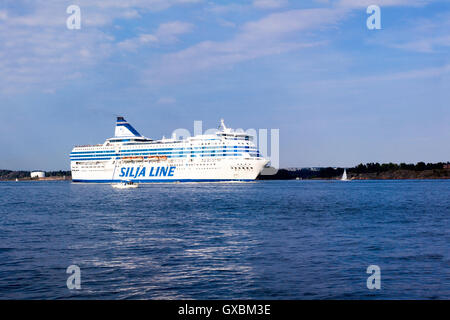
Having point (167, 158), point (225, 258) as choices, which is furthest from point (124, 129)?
point (225, 258)

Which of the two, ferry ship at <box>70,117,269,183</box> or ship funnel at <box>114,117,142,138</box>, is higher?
ship funnel at <box>114,117,142,138</box>

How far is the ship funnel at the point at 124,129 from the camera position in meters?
122

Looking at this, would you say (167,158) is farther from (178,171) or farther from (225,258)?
(225,258)

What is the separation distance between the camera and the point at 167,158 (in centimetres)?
10906

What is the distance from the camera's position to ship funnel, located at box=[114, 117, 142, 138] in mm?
122188

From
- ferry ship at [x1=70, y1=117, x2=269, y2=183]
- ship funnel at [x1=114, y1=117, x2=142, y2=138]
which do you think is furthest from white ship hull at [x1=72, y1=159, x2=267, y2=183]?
ship funnel at [x1=114, y1=117, x2=142, y2=138]

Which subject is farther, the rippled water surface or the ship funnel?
the ship funnel

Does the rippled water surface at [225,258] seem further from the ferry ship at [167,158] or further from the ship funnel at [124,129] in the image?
the ship funnel at [124,129]

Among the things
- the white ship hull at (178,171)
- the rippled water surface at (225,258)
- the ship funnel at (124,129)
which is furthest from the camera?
the ship funnel at (124,129)

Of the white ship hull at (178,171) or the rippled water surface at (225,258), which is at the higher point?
the white ship hull at (178,171)

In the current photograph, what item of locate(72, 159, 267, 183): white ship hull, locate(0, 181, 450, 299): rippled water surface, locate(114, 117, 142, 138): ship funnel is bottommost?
locate(0, 181, 450, 299): rippled water surface

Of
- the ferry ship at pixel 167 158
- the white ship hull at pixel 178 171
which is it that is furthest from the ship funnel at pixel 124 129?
the white ship hull at pixel 178 171

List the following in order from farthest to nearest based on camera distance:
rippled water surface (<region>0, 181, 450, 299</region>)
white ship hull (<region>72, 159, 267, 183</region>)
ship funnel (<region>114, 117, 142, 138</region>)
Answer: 1. ship funnel (<region>114, 117, 142, 138</region>)
2. white ship hull (<region>72, 159, 267, 183</region>)
3. rippled water surface (<region>0, 181, 450, 299</region>)

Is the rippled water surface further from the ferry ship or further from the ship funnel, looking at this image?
the ship funnel
